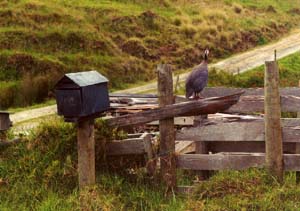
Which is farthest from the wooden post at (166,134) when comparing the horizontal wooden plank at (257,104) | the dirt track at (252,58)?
the dirt track at (252,58)

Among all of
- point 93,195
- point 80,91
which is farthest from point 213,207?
point 80,91

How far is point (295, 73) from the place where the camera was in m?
29.3

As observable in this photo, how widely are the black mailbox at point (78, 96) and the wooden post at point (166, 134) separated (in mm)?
834

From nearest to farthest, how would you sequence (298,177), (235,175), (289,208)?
1. (289,208)
2. (235,175)
3. (298,177)

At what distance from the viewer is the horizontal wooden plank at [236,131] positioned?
27.2 ft

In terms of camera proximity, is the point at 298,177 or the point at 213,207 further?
the point at 298,177

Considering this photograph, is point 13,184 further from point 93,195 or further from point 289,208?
point 289,208

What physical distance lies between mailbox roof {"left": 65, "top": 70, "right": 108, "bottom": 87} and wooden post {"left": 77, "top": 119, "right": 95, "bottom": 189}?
50 cm

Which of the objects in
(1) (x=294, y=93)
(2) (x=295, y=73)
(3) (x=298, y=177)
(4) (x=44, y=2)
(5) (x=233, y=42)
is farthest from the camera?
(5) (x=233, y=42)

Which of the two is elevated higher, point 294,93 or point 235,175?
point 294,93

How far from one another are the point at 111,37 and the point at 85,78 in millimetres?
22151

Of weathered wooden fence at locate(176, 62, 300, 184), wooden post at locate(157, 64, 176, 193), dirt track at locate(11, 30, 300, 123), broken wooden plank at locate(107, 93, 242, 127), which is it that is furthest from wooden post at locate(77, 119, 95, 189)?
dirt track at locate(11, 30, 300, 123)

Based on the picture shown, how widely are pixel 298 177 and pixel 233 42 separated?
25.9 metres

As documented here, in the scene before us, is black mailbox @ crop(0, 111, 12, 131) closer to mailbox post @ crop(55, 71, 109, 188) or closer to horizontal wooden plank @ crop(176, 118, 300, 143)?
mailbox post @ crop(55, 71, 109, 188)
